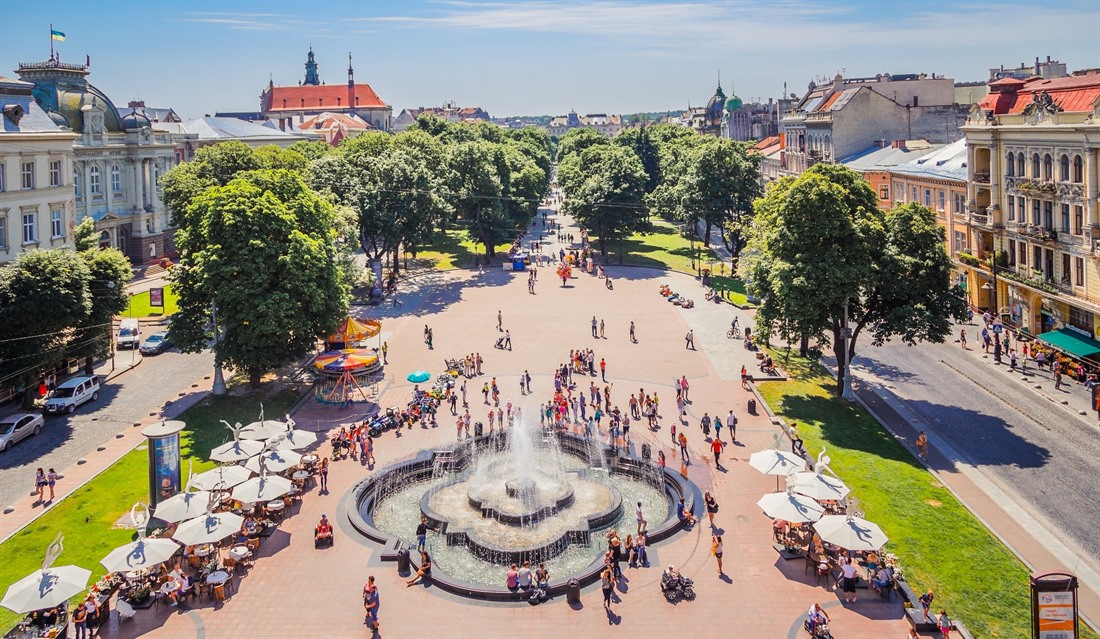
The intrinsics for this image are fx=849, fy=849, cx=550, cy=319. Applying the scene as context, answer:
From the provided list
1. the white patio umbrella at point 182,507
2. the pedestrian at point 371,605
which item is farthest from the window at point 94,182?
the pedestrian at point 371,605

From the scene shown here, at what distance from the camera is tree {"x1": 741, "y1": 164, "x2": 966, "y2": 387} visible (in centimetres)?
4300

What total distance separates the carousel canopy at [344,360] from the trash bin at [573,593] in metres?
25.2

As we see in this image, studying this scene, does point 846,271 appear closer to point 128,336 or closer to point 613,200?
point 128,336

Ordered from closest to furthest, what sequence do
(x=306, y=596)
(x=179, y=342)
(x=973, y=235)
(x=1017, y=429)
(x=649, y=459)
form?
(x=306, y=596) → (x=649, y=459) → (x=1017, y=429) → (x=179, y=342) → (x=973, y=235)

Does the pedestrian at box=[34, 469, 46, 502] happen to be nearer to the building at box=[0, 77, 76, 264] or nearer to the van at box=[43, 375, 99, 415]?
the van at box=[43, 375, 99, 415]

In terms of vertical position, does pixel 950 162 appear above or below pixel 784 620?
above

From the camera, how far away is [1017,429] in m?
41.0

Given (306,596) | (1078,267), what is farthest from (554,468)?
(1078,267)

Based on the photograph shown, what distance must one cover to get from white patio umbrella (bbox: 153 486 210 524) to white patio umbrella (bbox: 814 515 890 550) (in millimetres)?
21573

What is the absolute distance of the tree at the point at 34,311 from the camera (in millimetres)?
44250

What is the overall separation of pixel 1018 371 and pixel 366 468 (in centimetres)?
3853

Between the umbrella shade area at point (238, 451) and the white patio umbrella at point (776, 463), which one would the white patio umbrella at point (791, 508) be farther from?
the umbrella shade area at point (238, 451)

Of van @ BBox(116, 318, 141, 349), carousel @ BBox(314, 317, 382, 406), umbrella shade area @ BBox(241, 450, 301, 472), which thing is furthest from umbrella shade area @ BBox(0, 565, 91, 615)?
van @ BBox(116, 318, 141, 349)

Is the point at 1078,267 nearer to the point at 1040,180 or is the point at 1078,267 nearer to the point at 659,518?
the point at 1040,180
